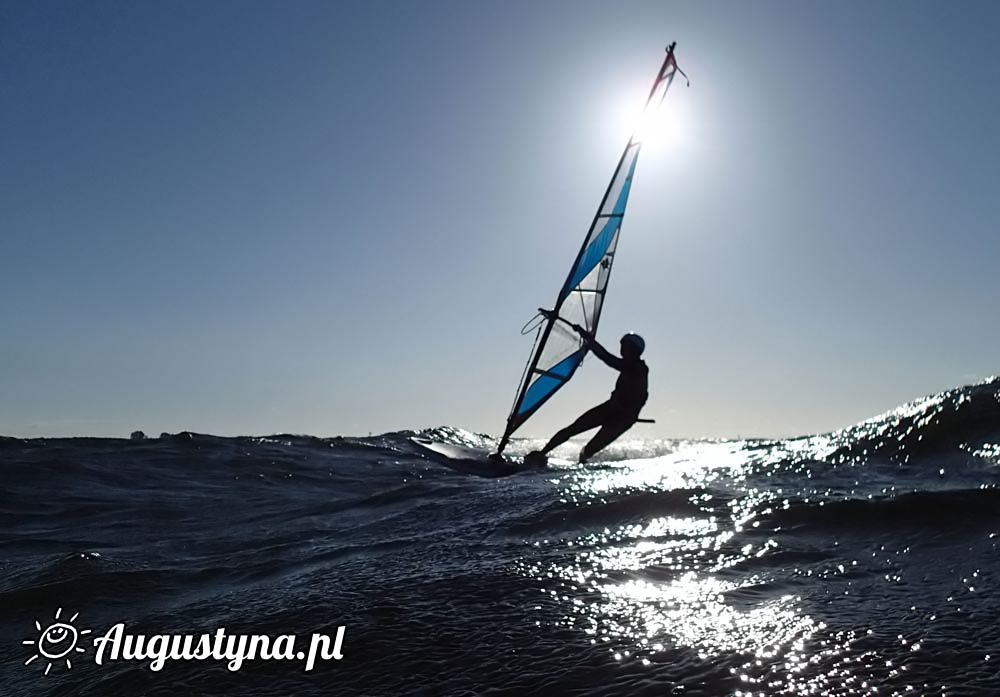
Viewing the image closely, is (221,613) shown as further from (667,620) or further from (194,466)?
(194,466)

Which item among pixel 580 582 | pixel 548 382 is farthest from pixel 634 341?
pixel 580 582

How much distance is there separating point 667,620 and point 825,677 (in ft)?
2.45

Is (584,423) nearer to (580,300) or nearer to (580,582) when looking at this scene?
(580,300)

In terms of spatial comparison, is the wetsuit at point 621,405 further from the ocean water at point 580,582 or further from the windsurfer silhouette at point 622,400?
the ocean water at point 580,582

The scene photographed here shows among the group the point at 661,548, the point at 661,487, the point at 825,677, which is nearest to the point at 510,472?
the point at 661,487

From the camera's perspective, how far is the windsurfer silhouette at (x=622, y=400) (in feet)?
36.1

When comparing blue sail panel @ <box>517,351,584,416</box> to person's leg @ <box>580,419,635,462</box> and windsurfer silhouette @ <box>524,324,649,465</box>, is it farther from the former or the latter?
person's leg @ <box>580,419,635,462</box>

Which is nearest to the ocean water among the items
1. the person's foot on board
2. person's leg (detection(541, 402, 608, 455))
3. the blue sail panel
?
the person's foot on board

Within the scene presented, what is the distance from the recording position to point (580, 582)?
137 inches

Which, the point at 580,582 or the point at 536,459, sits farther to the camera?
the point at 536,459

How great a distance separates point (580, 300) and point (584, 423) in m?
2.54

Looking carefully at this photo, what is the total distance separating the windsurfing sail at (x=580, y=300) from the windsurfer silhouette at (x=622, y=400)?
3.15 feet

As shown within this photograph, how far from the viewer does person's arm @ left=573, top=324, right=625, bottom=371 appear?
36.7 feet

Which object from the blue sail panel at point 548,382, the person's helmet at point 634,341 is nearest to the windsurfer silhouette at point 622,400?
the person's helmet at point 634,341
